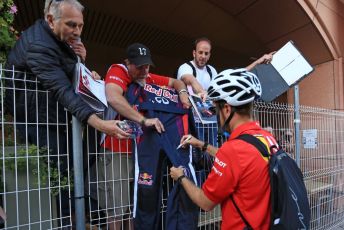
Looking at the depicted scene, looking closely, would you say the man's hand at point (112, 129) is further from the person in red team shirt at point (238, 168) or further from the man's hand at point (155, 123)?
the person in red team shirt at point (238, 168)

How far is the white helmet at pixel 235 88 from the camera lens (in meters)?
2.22

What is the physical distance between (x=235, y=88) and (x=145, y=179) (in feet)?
3.88

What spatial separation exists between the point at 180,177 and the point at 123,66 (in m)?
1.22

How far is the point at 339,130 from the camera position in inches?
242

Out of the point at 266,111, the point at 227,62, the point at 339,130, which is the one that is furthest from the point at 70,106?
the point at 227,62

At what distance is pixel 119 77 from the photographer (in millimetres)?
2969

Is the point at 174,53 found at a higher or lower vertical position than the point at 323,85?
higher

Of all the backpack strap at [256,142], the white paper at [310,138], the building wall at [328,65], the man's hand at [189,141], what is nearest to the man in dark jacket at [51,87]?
the man's hand at [189,141]

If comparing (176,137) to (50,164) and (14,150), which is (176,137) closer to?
(50,164)

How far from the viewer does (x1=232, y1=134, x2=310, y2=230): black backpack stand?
1904 millimetres

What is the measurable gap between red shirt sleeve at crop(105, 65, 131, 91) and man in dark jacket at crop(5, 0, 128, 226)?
15.5 inches

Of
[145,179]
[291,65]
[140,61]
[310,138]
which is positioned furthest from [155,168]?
[310,138]

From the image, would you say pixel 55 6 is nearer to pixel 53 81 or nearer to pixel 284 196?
pixel 53 81

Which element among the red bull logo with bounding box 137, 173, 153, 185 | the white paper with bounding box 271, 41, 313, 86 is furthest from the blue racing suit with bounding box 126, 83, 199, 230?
the white paper with bounding box 271, 41, 313, 86
